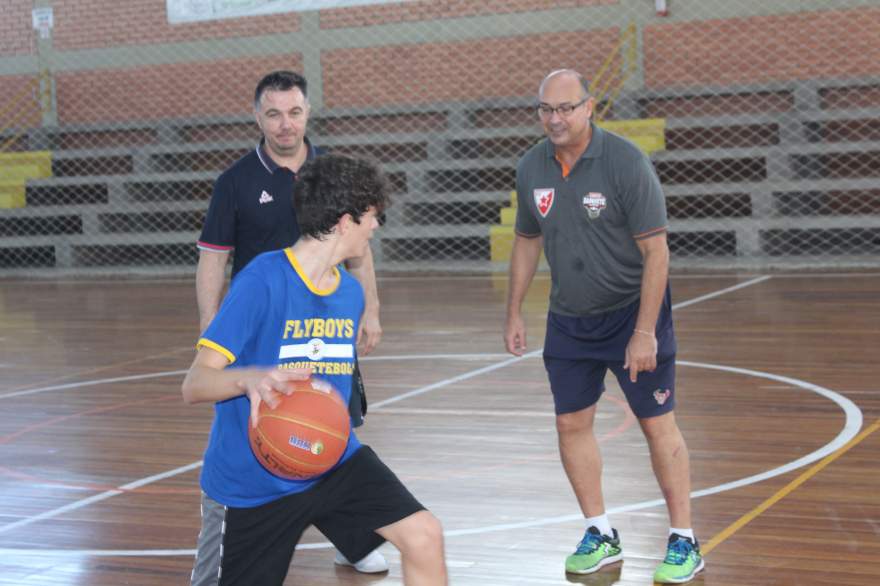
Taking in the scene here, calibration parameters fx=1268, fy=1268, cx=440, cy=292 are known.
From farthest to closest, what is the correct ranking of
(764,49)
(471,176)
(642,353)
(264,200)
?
(471,176) < (764,49) < (264,200) < (642,353)

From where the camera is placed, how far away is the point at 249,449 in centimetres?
249

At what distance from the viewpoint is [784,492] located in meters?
4.11

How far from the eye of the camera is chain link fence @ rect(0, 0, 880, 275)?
11758mm

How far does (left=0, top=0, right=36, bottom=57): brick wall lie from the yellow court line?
12854mm

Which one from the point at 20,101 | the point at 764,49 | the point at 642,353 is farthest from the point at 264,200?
the point at 20,101

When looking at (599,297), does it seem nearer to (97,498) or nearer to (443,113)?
(97,498)

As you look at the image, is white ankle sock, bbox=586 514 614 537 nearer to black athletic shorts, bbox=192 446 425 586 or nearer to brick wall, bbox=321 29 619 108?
black athletic shorts, bbox=192 446 425 586

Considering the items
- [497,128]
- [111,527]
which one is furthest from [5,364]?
[497,128]

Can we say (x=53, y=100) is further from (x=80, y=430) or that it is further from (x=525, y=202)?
(x=525, y=202)

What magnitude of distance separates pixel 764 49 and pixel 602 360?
964cm

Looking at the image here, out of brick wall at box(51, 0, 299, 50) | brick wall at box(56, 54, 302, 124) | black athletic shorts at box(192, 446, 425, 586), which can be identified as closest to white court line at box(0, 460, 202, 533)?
black athletic shorts at box(192, 446, 425, 586)

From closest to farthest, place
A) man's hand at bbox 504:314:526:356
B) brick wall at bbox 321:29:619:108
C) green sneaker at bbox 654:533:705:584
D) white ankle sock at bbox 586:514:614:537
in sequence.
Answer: green sneaker at bbox 654:533:705:584 < white ankle sock at bbox 586:514:614:537 < man's hand at bbox 504:314:526:356 < brick wall at bbox 321:29:619:108

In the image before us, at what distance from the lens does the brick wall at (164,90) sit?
47.7 feet

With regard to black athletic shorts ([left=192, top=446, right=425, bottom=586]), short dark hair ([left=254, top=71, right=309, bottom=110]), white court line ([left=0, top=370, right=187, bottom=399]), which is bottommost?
white court line ([left=0, top=370, right=187, bottom=399])
